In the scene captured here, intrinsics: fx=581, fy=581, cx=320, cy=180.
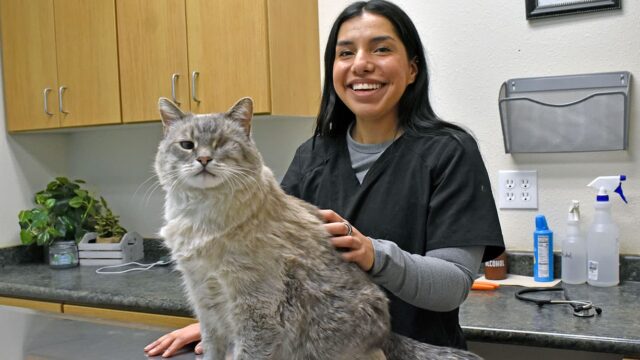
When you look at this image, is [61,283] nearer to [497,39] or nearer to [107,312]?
[107,312]

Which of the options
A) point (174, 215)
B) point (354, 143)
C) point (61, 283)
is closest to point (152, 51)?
point (61, 283)

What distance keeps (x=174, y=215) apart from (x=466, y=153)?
2.06 feet

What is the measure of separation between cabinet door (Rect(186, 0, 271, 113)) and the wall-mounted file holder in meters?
0.92

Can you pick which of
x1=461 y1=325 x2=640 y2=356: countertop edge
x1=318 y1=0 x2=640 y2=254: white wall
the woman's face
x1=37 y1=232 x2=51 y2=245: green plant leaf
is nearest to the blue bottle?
x1=318 y1=0 x2=640 y2=254: white wall

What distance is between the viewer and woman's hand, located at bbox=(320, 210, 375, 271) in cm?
106

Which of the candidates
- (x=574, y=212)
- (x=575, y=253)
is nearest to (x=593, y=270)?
(x=575, y=253)

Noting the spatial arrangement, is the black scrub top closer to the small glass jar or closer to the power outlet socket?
the power outlet socket

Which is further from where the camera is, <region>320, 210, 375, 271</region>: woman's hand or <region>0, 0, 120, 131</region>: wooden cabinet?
<region>0, 0, 120, 131</region>: wooden cabinet

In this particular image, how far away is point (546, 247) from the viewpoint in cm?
203

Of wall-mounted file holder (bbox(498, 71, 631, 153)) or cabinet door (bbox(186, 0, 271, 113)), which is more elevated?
cabinet door (bbox(186, 0, 271, 113))

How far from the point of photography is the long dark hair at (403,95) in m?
1.35

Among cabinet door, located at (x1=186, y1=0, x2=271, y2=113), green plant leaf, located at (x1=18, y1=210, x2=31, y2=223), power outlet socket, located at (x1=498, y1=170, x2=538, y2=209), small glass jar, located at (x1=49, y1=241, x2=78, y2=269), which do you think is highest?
cabinet door, located at (x1=186, y1=0, x2=271, y2=113)

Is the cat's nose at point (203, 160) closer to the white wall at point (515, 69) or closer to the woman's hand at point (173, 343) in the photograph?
the woman's hand at point (173, 343)

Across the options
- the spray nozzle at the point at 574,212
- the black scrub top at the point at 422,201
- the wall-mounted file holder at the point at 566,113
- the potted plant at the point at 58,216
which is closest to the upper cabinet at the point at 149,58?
the potted plant at the point at 58,216
